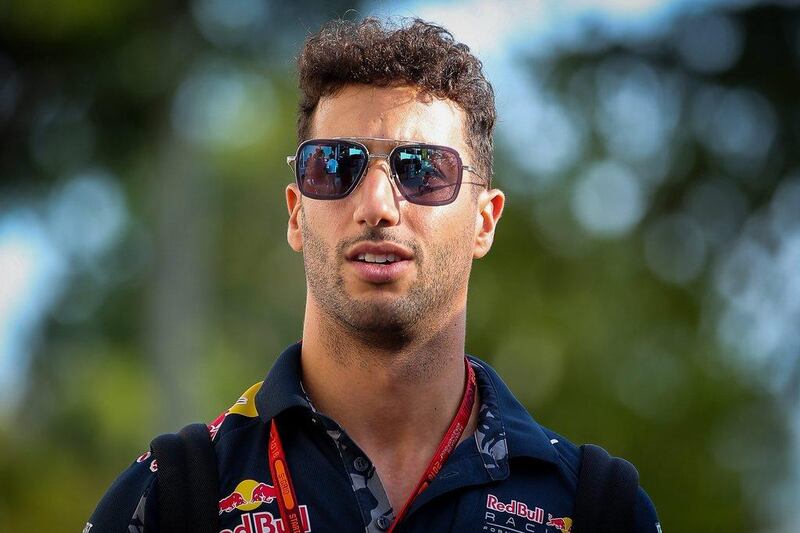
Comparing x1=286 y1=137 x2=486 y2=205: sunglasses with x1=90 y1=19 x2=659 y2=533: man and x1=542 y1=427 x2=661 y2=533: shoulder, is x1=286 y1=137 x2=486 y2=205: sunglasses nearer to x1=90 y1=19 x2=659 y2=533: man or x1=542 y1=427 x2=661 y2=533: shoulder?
x1=90 y1=19 x2=659 y2=533: man

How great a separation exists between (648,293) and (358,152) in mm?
24680

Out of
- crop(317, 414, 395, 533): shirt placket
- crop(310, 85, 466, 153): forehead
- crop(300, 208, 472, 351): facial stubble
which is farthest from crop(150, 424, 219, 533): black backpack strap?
crop(310, 85, 466, 153): forehead

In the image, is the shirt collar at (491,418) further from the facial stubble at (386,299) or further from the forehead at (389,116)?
the forehead at (389,116)

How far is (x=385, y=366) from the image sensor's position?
4.34m

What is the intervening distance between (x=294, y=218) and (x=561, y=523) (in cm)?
152

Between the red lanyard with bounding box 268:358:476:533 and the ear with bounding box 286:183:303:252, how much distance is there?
29.2 inches

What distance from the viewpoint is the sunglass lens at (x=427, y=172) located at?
4277 mm

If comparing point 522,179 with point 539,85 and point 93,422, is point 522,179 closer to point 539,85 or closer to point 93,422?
point 539,85

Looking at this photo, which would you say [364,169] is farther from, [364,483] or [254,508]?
[254,508]

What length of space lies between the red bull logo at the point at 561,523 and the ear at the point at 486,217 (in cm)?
109

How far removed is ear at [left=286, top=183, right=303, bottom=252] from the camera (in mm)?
4570

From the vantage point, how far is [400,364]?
4.35 m

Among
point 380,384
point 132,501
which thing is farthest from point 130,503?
point 380,384

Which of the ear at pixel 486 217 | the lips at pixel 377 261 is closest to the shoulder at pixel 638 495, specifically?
the ear at pixel 486 217
